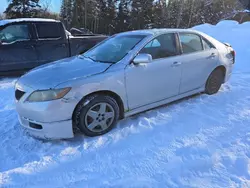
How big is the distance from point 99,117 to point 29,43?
178 inches

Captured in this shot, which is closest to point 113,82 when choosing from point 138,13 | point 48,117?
point 48,117

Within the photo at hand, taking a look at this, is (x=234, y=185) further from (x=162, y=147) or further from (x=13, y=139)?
(x=13, y=139)

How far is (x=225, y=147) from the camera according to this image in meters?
3.43

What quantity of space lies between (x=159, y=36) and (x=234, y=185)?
8.67 feet

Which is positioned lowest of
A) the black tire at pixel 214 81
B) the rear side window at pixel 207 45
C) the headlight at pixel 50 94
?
the black tire at pixel 214 81

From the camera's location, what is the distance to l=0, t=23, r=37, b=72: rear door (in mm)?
7051

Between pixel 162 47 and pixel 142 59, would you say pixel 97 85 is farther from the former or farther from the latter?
pixel 162 47

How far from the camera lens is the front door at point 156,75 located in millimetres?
4000

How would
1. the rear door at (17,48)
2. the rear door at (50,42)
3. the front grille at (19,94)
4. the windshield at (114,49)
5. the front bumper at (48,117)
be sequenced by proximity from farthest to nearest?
the rear door at (50,42), the rear door at (17,48), the windshield at (114,49), the front grille at (19,94), the front bumper at (48,117)

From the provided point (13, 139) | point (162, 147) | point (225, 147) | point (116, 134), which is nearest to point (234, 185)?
point (225, 147)

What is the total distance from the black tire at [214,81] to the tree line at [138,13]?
27441 mm

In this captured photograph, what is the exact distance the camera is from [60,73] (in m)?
3.75

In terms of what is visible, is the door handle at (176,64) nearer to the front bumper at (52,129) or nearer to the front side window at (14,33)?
the front bumper at (52,129)

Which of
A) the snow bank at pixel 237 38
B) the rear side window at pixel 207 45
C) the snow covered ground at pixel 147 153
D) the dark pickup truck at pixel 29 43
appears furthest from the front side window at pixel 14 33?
the snow bank at pixel 237 38
